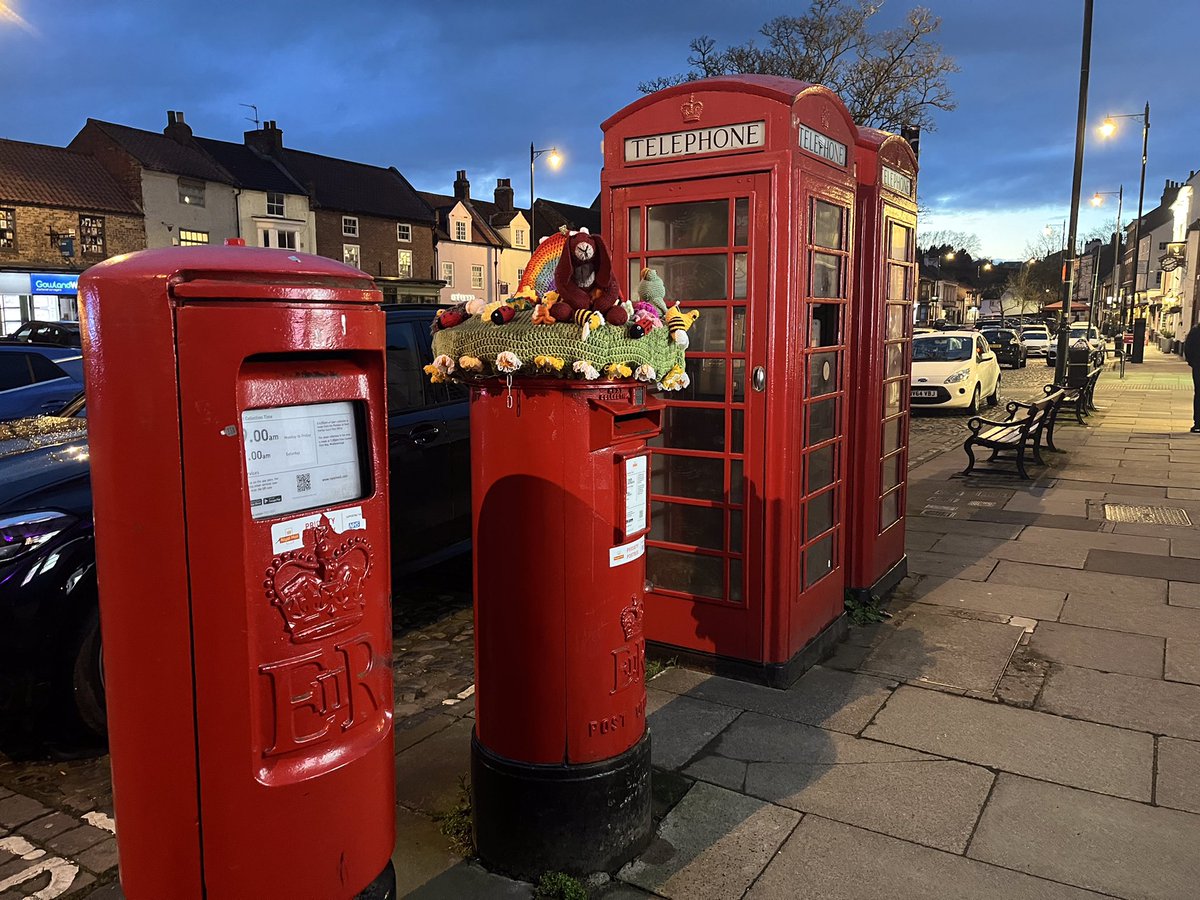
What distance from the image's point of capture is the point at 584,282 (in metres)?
2.71

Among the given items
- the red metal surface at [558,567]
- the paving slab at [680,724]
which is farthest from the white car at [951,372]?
the red metal surface at [558,567]

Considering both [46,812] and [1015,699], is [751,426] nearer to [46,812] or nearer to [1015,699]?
[1015,699]

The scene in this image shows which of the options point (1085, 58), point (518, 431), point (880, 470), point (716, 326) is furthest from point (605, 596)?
point (1085, 58)

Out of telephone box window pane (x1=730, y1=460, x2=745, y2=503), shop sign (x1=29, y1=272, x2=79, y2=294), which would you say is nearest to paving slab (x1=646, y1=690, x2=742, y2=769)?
telephone box window pane (x1=730, y1=460, x2=745, y2=503)

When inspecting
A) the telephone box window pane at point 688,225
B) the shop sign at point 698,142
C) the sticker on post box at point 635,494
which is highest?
the shop sign at point 698,142

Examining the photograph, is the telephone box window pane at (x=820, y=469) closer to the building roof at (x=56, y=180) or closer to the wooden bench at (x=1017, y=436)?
the wooden bench at (x=1017, y=436)

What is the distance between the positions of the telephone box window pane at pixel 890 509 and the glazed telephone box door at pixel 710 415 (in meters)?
1.70

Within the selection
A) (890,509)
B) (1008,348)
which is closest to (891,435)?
(890,509)

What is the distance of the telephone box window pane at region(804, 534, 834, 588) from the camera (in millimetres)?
4555

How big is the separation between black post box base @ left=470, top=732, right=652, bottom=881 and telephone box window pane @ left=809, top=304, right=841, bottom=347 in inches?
101

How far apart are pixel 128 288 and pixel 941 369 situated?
55.3 feet

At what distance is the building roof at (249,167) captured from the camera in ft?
128

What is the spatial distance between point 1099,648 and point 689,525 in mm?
2523

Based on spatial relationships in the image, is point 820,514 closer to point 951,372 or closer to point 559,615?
point 559,615
